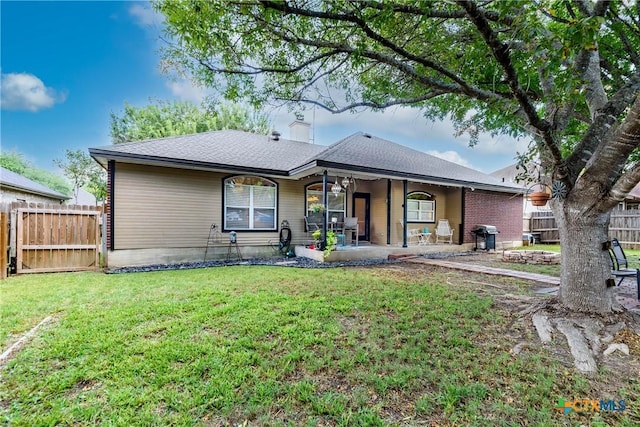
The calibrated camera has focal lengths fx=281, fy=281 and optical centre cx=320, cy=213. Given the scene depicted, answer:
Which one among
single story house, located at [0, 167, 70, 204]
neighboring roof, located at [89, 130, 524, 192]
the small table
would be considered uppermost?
neighboring roof, located at [89, 130, 524, 192]

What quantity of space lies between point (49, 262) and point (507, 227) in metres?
16.8

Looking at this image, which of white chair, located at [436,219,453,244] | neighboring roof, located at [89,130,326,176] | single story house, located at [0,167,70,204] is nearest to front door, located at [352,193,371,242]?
neighboring roof, located at [89,130,326,176]

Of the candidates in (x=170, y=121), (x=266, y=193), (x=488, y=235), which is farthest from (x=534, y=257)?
(x=170, y=121)

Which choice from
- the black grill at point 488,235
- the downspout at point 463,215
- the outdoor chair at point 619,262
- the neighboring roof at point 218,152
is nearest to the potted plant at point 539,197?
the outdoor chair at point 619,262

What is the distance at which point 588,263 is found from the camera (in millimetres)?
3506

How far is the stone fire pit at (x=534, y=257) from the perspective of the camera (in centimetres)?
820

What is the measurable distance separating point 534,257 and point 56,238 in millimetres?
12862

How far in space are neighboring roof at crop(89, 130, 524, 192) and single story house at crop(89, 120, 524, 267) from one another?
4cm

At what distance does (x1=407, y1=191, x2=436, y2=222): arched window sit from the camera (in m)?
12.0

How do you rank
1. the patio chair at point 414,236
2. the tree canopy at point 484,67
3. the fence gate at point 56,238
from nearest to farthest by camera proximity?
the tree canopy at point 484,67
the fence gate at point 56,238
the patio chair at point 414,236

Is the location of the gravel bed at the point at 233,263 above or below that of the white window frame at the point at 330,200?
below

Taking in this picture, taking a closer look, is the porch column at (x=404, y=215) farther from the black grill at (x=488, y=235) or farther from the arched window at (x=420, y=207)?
the black grill at (x=488, y=235)

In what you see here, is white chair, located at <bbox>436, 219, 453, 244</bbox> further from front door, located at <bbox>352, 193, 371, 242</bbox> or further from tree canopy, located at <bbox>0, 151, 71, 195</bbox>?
tree canopy, located at <bbox>0, 151, 71, 195</bbox>

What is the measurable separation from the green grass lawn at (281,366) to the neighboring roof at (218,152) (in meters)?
4.07
